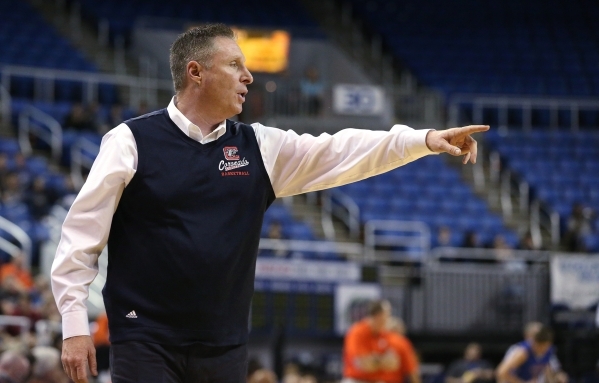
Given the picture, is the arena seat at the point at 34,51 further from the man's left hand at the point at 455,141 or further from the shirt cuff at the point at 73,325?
the man's left hand at the point at 455,141

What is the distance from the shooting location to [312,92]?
22.3 m

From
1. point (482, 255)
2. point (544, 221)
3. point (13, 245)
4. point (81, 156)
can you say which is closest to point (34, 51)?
point (81, 156)

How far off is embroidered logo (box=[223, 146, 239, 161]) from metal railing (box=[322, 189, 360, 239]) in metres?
14.9

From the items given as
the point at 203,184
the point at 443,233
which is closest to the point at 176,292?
the point at 203,184

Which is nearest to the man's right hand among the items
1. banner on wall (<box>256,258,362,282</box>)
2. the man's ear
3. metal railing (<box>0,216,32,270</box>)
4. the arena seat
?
the man's ear

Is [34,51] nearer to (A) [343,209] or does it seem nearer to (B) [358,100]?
(B) [358,100]

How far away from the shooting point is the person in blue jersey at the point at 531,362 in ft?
35.3

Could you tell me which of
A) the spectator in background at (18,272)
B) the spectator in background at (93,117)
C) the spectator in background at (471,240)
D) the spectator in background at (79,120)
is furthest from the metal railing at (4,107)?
the spectator in background at (471,240)

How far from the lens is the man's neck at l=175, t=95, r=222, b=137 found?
4030mm

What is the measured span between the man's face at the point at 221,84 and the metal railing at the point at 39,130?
14.3m

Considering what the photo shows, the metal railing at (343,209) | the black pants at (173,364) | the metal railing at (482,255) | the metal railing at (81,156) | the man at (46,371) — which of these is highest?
the metal railing at (81,156)

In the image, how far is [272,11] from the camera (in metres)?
25.7

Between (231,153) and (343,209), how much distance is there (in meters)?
15.8

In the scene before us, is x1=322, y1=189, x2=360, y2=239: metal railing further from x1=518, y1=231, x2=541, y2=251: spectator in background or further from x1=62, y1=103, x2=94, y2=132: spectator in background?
x1=62, y1=103, x2=94, y2=132: spectator in background
